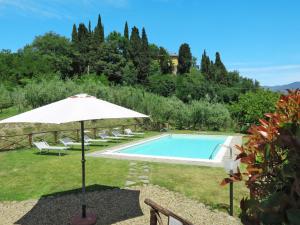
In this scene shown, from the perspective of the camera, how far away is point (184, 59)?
73.1 meters

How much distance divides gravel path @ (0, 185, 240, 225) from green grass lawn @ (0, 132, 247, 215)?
1.62ft

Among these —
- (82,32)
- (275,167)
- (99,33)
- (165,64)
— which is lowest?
(275,167)

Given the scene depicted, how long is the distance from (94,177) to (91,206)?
8.58 ft

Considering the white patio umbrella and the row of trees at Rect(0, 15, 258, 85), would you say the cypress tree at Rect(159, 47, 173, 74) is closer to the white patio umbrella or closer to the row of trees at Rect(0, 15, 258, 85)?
the row of trees at Rect(0, 15, 258, 85)

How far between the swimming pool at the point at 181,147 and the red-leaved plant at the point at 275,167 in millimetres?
12557

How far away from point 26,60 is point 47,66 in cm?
349

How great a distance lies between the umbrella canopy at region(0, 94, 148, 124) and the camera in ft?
18.9

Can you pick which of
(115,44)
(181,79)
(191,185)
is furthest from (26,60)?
(191,185)

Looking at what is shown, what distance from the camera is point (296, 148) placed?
3.80 ft

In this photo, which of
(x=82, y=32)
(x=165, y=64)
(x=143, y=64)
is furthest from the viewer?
(x=165, y=64)

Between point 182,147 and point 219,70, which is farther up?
point 219,70

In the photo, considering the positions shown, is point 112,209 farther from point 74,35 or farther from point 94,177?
point 74,35

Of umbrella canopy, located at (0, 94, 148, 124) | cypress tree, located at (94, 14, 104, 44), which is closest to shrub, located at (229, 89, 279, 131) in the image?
umbrella canopy, located at (0, 94, 148, 124)

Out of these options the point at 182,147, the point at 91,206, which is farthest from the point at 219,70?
the point at 91,206
